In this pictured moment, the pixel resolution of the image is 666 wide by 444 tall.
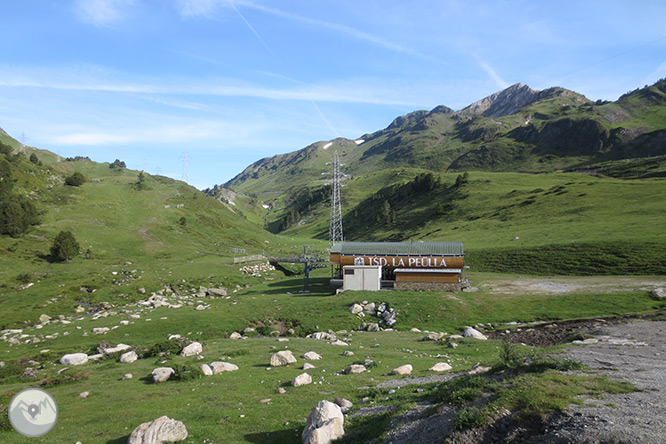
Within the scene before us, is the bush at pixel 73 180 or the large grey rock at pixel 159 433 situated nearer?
the large grey rock at pixel 159 433

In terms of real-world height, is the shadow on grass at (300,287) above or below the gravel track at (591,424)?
below

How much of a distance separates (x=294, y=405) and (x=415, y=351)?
590 inches

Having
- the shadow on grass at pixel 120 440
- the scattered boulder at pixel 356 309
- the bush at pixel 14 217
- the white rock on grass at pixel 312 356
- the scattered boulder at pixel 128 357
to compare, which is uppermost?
the bush at pixel 14 217

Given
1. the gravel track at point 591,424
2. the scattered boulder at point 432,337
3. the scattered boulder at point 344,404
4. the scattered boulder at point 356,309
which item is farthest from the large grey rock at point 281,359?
the scattered boulder at point 356,309

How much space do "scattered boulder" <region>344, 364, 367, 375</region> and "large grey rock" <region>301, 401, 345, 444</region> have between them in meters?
10.0

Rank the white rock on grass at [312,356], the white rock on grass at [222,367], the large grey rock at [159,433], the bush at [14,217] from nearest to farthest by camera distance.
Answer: the large grey rock at [159,433] < the white rock on grass at [222,367] < the white rock on grass at [312,356] < the bush at [14,217]

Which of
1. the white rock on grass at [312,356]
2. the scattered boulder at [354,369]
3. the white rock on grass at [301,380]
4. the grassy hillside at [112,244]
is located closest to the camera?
the white rock on grass at [301,380]

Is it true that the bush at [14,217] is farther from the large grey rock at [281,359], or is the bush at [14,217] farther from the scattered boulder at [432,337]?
the scattered boulder at [432,337]

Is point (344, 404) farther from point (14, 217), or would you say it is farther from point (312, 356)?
point (14, 217)

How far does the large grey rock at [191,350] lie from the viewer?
2862 cm

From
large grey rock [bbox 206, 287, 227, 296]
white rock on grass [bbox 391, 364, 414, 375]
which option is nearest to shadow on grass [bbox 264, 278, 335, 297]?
large grey rock [bbox 206, 287, 227, 296]

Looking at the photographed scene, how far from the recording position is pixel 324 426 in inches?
484

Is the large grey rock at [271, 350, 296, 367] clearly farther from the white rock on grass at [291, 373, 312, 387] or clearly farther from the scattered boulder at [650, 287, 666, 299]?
the scattered boulder at [650, 287, 666, 299]

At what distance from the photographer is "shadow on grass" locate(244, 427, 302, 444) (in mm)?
13359
